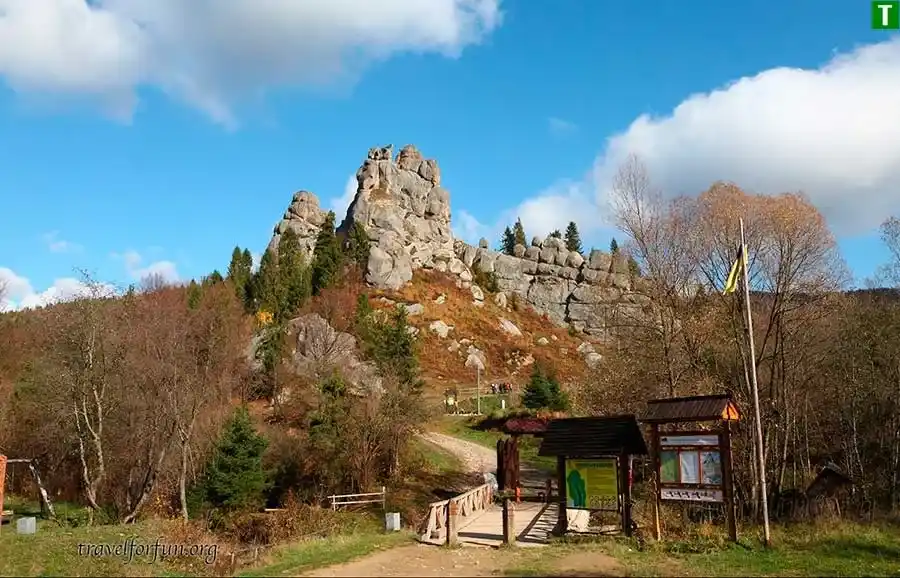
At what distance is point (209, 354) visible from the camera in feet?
121

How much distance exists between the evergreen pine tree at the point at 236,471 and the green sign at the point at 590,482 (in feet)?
52.0

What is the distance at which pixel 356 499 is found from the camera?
2769cm

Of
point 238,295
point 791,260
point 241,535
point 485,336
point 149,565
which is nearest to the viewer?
point 149,565

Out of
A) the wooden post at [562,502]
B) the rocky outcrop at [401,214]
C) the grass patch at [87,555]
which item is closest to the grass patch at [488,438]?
the wooden post at [562,502]

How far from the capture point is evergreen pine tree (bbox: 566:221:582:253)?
118 meters

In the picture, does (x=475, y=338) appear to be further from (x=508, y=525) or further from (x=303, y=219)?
(x=508, y=525)

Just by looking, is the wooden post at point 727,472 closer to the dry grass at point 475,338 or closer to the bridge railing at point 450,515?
the bridge railing at point 450,515

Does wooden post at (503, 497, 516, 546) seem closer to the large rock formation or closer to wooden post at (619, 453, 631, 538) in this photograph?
wooden post at (619, 453, 631, 538)

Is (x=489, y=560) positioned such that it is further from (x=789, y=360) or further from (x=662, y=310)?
(x=789, y=360)

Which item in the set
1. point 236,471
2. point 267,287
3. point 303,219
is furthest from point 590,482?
point 303,219

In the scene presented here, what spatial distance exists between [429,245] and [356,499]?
65.5 m

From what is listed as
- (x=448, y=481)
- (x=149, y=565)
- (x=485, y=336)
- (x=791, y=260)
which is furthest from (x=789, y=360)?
(x=485, y=336)

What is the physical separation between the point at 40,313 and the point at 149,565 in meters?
19.6

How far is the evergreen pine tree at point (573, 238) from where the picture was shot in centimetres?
11806
